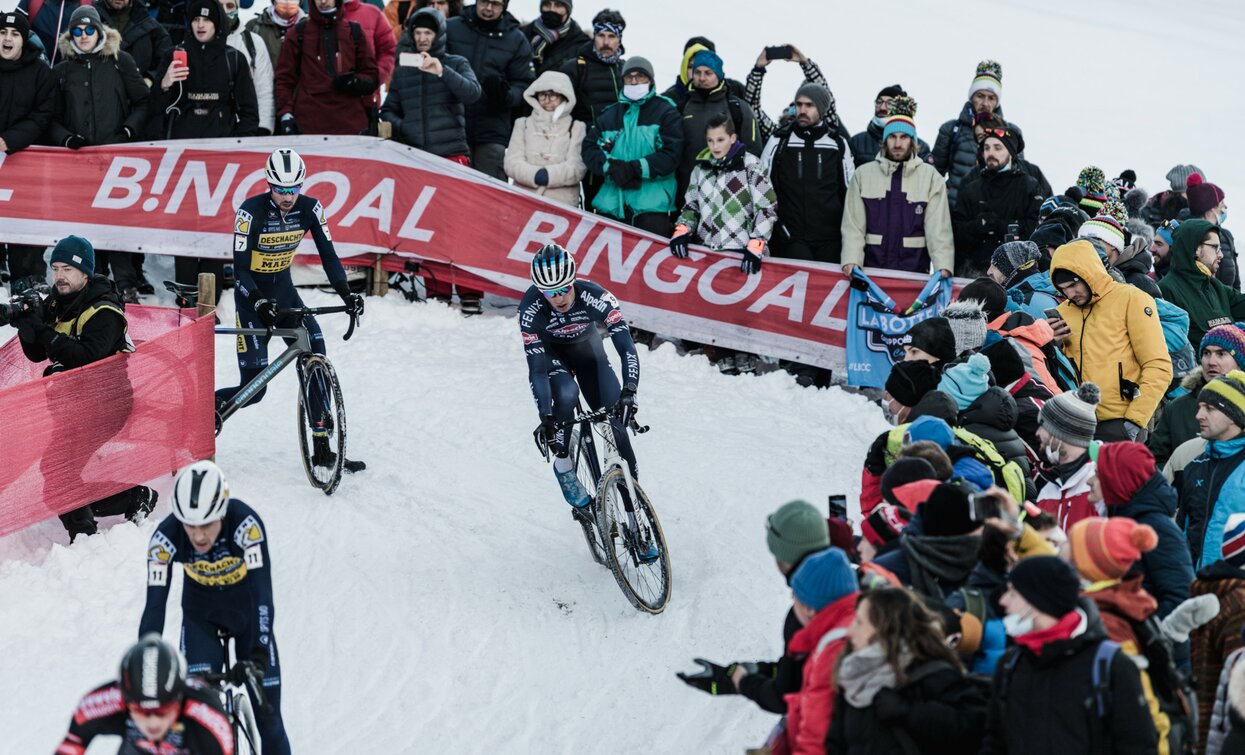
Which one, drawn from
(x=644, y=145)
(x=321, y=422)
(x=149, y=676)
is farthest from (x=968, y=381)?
(x=644, y=145)

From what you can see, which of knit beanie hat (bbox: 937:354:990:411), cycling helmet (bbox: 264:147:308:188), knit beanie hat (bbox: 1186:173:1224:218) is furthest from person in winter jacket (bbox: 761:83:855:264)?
knit beanie hat (bbox: 937:354:990:411)

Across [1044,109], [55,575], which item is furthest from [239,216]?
[1044,109]

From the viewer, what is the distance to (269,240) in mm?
10195

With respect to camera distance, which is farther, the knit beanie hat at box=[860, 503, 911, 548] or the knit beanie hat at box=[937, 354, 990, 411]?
the knit beanie hat at box=[937, 354, 990, 411]

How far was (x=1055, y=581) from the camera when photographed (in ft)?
14.5

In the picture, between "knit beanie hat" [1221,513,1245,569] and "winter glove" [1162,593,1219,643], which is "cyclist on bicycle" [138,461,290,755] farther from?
"knit beanie hat" [1221,513,1245,569]

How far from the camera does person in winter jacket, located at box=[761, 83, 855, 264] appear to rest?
12078 mm

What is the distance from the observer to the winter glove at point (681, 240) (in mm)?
12461

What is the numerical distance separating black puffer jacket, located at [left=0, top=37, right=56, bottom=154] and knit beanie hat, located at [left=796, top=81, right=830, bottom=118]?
6639 millimetres

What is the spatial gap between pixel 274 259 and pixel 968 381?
5.31m

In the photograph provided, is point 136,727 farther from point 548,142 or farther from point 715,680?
point 548,142

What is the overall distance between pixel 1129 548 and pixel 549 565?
5063 mm

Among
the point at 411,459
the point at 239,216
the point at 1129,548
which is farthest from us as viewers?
the point at 411,459

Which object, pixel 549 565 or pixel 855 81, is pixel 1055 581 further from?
pixel 855 81
